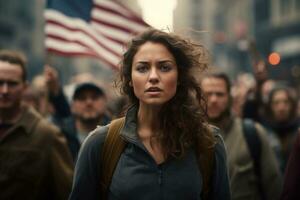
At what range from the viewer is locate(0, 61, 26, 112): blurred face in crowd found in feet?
18.7

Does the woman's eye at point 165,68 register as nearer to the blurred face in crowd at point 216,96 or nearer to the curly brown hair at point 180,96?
the curly brown hair at point 180,96

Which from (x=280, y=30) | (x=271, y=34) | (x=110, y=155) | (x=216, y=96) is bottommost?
(x=110, y=155)

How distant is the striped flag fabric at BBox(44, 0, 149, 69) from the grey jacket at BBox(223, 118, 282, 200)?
199 cm

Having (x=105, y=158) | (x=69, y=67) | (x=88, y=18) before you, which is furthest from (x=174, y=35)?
(x=69, y=67)

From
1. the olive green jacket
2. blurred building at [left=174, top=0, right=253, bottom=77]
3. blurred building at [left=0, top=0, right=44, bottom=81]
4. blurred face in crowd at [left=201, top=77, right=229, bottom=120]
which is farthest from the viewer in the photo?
blurred building at [left=0, top=0, right=44, bottom=81]

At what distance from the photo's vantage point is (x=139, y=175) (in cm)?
391

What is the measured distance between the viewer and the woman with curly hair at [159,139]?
3.92 metres

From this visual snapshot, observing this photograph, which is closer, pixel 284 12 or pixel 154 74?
pixel 154 74

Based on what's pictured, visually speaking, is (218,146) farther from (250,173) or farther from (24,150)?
(250,173)

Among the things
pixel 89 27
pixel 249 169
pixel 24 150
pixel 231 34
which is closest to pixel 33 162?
pixel 24 150

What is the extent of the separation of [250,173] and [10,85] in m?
2.24

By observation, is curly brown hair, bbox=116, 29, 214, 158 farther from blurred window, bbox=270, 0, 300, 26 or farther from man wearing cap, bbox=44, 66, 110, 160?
blurred window, bbox=270, 0, 300, 26

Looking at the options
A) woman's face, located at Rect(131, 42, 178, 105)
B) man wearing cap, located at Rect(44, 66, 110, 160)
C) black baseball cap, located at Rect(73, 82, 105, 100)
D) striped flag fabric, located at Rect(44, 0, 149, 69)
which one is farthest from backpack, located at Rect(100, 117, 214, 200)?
striped flag fabric, located at Rect(44, 0, 149, 69)

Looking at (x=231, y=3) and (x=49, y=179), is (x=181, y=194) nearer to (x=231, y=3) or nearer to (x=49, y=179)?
(x=49, y=179)
